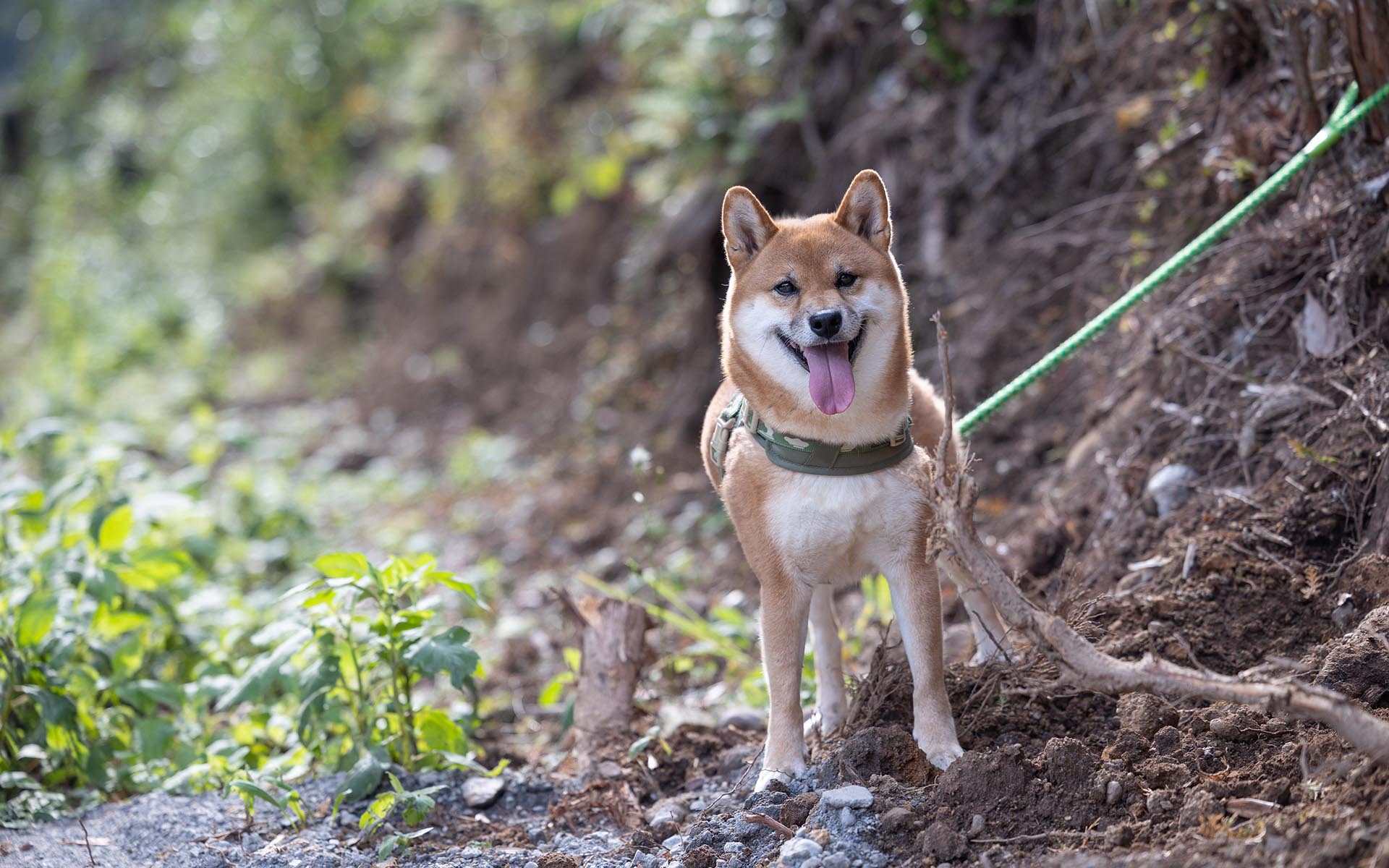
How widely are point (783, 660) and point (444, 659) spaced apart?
104 centimetres

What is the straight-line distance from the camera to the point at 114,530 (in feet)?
15.1

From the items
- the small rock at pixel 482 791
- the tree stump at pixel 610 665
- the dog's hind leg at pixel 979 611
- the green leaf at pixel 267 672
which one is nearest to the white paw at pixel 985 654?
the dog's hind leg at pixel 979 611

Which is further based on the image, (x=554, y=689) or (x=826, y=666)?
(x=554, y=689)

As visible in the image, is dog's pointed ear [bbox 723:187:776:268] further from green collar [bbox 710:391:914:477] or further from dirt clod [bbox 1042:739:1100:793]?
dirt clod [bbox 1042:739:1100:793]

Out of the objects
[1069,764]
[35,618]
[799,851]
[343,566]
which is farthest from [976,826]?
[35,618]

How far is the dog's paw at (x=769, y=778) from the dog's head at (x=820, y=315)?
979 millimetres

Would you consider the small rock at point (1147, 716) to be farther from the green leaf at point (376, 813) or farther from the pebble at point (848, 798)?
the green leaf at point (376, 813)

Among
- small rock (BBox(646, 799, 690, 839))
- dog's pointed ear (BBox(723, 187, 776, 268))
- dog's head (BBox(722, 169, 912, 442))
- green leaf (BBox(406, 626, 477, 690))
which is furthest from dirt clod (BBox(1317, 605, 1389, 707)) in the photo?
green leaf (BBox(406, 626, 477, 690))

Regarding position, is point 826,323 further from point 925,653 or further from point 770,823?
point 770,823

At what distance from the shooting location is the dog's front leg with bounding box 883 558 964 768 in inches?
130

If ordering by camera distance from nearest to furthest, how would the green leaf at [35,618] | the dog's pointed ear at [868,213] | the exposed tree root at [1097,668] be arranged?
the exposed tree root at [1097,668]
the dog's pointed ear at [868,213]
the green leaf at [35,618]

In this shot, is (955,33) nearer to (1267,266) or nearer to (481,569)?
(1267,266)

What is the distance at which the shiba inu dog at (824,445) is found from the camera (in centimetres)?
333

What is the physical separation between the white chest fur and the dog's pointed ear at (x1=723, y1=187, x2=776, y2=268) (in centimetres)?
74
